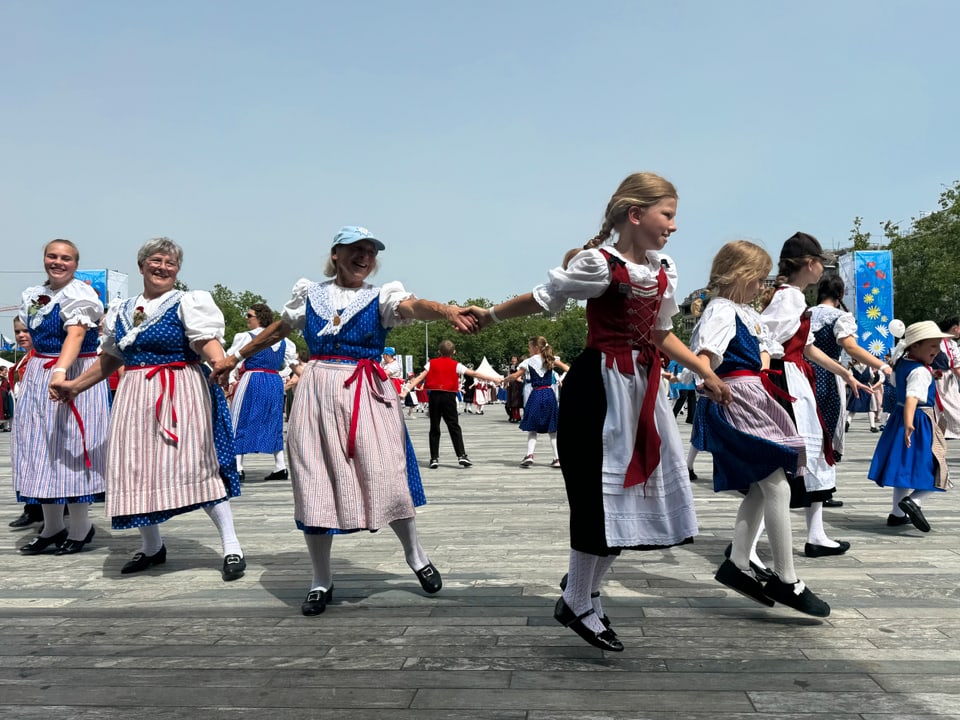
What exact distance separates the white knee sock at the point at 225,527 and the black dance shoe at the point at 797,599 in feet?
9.42

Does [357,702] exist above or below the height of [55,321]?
below

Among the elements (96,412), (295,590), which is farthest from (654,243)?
(96,412)

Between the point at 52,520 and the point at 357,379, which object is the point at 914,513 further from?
the point at 52,520

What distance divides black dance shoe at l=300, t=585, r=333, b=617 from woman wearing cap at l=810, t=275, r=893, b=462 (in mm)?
3816

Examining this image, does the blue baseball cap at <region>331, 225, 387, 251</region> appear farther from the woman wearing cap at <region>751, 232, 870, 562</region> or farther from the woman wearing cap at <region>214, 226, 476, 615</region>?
the woman wearing cap at <region>751, 232, 870, 562</region>

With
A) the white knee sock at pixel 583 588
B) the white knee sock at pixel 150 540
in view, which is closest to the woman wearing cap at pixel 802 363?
the white knee sock at pixel 583 588

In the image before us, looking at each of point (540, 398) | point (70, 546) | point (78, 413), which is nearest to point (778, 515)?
point (78, 413)

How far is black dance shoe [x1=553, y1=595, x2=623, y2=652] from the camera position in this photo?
3.34 meters

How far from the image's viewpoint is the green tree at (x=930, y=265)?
44.8 m

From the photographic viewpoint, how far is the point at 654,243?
3480 mm

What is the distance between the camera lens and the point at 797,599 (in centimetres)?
378

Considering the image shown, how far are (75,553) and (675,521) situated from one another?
4206mm

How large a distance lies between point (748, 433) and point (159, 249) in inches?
133

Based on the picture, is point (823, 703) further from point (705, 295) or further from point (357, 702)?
point (705, 295)
